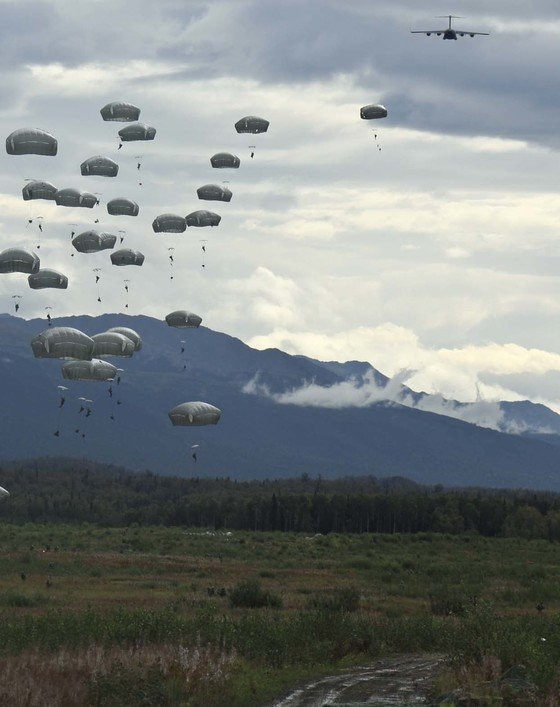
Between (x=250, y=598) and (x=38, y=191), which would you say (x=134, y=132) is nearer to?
(x=38, y=191)

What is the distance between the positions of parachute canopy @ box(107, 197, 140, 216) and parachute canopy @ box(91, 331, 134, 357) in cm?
1575

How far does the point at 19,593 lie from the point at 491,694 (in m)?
32.6

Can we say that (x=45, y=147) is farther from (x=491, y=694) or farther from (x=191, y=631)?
(x=491, y=694)

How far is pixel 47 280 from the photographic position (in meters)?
83.1

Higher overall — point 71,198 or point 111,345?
point 71,198

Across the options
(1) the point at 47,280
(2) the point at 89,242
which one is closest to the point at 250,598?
(1) the point at 47,280

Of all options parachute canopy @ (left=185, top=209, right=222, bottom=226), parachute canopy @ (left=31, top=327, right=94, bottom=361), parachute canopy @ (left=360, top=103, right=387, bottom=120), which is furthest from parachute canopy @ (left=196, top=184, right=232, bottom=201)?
parachute canopy @ (left=31, top=327, right=94, bottom=361)

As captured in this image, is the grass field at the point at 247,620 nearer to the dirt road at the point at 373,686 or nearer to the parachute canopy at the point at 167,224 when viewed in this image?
the dirt road at the point at 373,686

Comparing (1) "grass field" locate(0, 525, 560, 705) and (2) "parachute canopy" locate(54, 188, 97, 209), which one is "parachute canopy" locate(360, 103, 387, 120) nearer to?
(2) "parachute canopy" locate(54, 188, 97, 209)

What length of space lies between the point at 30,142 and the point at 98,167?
9.71 metres

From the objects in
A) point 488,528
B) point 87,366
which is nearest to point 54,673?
point 87,366

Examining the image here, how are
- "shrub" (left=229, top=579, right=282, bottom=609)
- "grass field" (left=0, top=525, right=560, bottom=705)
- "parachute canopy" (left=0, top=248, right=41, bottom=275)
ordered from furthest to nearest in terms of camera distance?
"parachute canopy" (left=0, top=248, right=41, bottom=275) < "shrub" (left=229, top=579, right=282, bottom=609) < "grass field" (left=0, top=525, right=560, bottom=705)

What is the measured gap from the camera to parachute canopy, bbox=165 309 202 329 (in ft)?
302

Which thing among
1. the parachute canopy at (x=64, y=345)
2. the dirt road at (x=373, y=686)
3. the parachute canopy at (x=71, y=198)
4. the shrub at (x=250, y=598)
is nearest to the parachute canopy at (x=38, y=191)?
the parachute canopy at (x=71, y=198)
